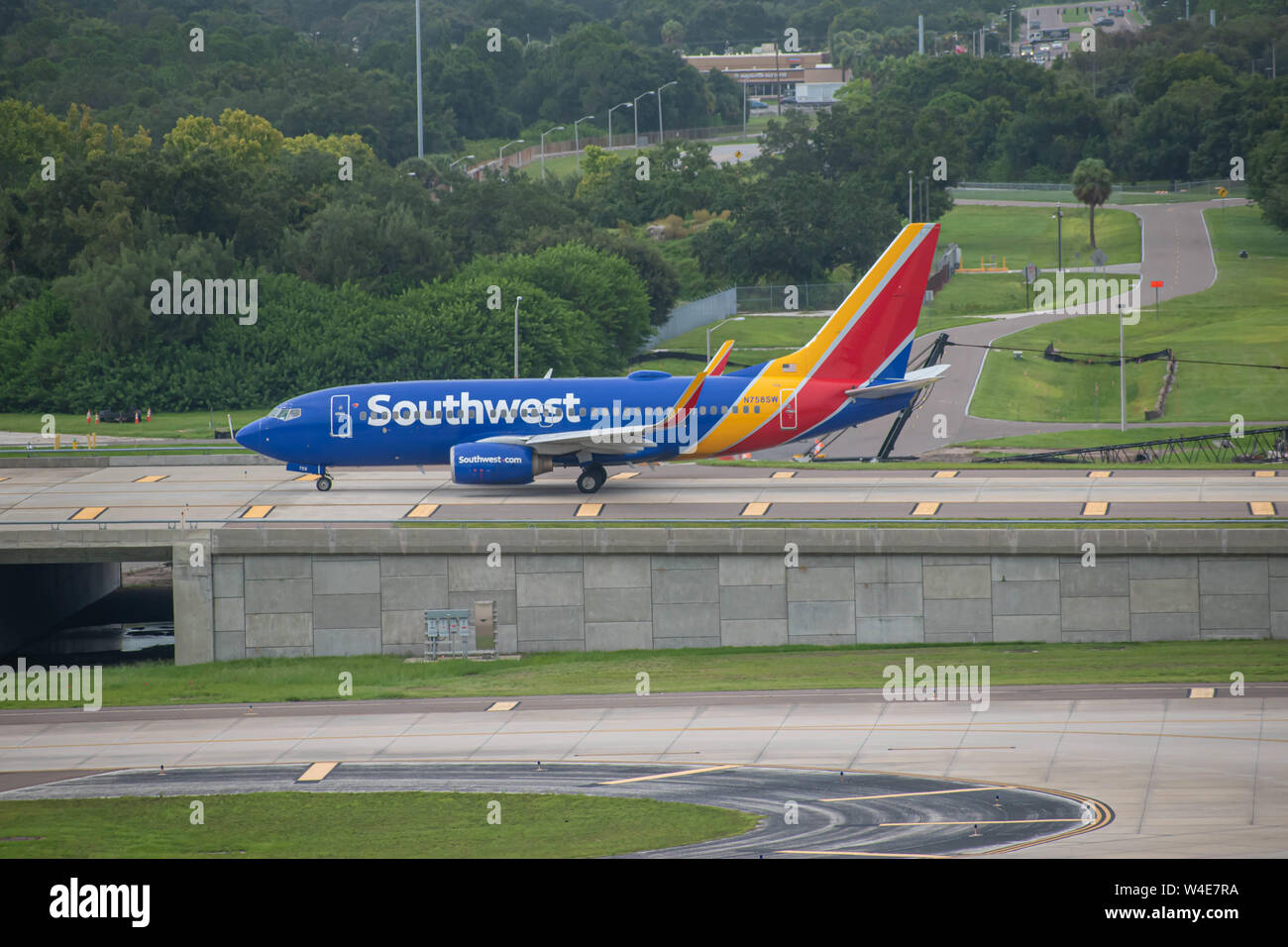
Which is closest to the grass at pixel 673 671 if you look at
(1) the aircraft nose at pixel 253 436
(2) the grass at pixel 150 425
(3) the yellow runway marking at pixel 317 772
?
(3) the yellow runway marking at pixel 317 772

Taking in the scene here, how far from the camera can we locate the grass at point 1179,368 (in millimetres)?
91250

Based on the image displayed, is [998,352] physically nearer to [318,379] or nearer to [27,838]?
[318,379]

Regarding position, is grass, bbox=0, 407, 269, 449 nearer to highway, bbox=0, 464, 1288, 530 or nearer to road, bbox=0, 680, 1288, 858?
highway, bbox=0, 464, 1288, 530

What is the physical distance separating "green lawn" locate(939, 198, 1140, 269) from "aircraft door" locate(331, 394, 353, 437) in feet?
353

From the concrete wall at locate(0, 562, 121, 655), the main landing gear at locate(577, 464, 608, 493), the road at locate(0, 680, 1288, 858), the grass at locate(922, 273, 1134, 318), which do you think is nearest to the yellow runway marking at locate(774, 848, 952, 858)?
the road at locate(0, 680, 1288, 858)

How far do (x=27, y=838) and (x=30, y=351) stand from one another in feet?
251

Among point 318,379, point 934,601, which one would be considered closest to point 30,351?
point 318,379

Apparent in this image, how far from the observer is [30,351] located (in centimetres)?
9906

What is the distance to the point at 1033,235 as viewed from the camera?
6417 inches

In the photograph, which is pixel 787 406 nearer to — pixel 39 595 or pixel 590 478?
pixel 590 478

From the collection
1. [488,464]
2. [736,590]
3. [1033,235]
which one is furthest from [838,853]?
[1033,235]

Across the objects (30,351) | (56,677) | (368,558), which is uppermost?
(30,351)

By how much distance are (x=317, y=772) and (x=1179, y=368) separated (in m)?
79.7

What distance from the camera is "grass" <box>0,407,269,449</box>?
8738 centimetres
